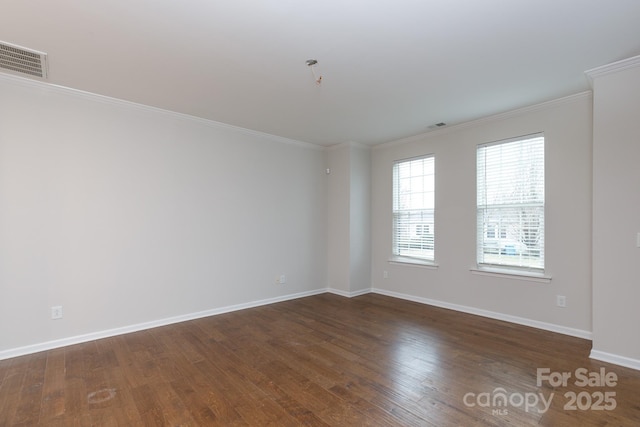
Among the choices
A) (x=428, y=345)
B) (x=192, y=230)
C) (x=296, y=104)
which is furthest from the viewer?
(x=192, y=230)

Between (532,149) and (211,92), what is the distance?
386cm

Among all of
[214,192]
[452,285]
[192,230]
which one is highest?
[214,192]

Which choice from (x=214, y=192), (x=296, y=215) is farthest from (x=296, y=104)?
(x=296, y=215)

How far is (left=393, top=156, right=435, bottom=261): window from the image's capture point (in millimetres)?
4891

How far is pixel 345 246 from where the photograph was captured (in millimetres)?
5371

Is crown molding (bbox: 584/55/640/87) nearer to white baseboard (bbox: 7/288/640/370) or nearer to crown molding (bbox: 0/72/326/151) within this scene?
white baseboard (bbox: 7/288/640/370)

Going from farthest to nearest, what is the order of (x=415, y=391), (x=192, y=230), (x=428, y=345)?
(x=192, y=230), (x=428, y=345), (x=415, y=391)

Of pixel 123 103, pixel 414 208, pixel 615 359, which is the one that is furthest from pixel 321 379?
pixel 123 103

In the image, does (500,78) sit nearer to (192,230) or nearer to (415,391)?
(415,391)

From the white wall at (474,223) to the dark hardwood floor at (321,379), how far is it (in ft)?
1.21

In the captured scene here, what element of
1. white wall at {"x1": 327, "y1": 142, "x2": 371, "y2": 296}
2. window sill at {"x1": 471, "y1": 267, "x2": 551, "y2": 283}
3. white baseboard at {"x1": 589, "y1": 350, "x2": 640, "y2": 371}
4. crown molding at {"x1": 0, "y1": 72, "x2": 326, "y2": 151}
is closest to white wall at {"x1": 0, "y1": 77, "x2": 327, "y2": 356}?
crown molding at {"x1": 0, "y1": 72, "x2": 326, "y2": 151}

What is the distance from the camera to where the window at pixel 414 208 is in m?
4.89

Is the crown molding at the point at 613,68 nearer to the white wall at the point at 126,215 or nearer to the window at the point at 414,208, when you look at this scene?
the window at the point at 414,208

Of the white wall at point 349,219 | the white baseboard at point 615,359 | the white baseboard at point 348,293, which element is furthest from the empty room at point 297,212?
the white wall at point 349,219
